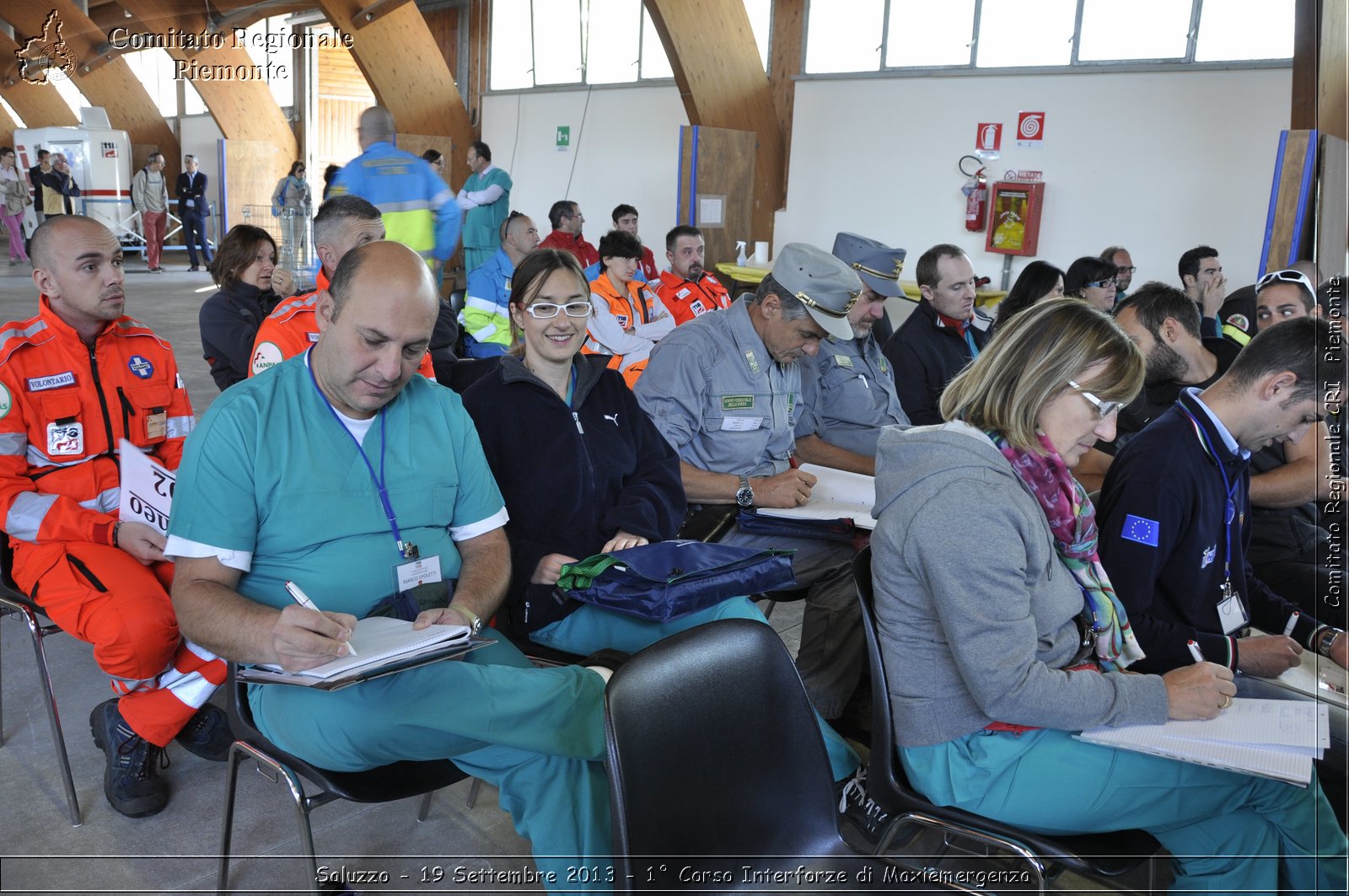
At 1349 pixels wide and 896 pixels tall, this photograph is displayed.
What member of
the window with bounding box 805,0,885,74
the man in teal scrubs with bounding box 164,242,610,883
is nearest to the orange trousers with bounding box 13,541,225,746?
the man in teal scrubs with bounding box 164,242,610,883

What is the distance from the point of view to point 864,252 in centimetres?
400

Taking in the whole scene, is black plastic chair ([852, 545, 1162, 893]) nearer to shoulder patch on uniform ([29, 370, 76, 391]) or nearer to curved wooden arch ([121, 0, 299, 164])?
shoulder patch on uniform ([29, 370, 76, 391])

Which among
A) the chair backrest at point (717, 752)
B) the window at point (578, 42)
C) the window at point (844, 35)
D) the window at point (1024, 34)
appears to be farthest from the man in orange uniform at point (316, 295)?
the window at point (578, 42)

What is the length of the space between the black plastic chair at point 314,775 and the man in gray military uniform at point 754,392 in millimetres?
1221

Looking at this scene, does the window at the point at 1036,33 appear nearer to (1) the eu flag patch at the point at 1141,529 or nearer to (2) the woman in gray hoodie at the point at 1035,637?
(1) the eu flag patch at the point at 1141,529

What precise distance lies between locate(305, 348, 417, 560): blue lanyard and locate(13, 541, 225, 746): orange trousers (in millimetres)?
657

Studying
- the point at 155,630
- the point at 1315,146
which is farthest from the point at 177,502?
the point at 1315,146

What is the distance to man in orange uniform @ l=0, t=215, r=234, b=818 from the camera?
85.0 inches

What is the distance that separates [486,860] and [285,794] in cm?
57

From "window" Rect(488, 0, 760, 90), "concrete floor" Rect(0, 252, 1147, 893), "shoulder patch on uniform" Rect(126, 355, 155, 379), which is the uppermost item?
"window" Rect(488, 0, 760, 90)

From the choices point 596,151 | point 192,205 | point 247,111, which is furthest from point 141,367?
point 247,111

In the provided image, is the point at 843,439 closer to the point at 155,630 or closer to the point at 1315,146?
the point at 155,630

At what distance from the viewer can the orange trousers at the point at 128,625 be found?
6.95 feet

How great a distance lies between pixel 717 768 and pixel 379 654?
529 millimetres
